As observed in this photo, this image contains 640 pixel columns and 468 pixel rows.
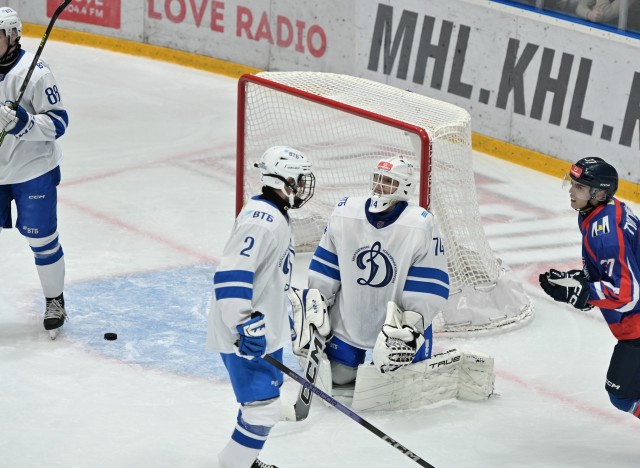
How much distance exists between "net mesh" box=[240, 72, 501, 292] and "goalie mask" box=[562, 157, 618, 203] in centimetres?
104

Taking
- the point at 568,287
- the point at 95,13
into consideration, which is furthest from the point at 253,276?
the point at 95,13

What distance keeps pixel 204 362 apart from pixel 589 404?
148 cm

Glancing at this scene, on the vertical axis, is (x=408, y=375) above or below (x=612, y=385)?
below

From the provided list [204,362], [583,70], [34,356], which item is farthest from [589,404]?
[583,70]

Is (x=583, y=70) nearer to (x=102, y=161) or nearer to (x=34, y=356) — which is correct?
(x=102, y=161)

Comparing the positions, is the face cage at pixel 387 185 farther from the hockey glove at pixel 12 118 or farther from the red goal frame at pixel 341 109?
the hockey glove at pixel 12 118

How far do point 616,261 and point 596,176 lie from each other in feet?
0.91

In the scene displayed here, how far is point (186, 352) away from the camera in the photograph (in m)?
4.98

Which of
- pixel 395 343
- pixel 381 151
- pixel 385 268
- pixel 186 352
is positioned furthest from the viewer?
pixel 381 151

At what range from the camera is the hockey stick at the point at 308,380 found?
4.35 meters

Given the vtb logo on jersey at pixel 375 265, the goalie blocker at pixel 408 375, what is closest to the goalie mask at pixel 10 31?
the vtb logo on jersey at pixel 375 265

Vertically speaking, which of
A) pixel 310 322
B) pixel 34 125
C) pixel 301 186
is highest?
pixel 301 186

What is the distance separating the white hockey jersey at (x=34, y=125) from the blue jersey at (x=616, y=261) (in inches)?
79.9

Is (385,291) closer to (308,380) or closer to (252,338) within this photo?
(308,380)
